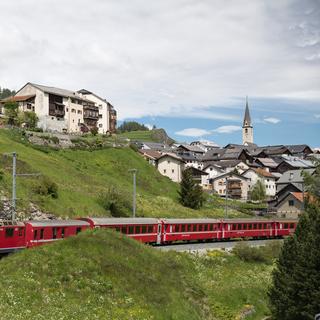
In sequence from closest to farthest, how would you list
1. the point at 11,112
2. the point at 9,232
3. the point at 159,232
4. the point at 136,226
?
1. the point at 9,232
2. the point at 136,226
3. the point at 159,232
4. the point at 11,112

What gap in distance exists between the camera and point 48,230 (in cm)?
3472

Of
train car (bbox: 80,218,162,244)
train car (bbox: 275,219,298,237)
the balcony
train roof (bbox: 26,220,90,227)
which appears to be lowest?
train car (bbox: 275,219,298,237)

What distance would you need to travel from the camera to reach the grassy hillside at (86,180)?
180ft

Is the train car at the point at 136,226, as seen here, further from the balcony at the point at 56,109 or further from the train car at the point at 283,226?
the balcony at the point at 56,109

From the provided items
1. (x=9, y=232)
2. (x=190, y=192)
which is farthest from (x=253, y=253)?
(x=190, y=192)

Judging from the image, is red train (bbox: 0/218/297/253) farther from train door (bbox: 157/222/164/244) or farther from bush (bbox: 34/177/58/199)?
bush (bbox: 34/177/58/199)

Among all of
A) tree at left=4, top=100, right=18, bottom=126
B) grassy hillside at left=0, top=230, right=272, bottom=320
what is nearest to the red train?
grassy hillside at left=0, top=230, right=272, bottom=320

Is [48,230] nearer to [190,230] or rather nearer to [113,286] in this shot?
[113,286]

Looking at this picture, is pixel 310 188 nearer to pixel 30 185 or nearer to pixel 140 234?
pixel 140 234

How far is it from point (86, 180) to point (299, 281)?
4482 cm

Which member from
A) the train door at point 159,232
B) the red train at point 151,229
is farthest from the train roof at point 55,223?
the train door at point 159,232

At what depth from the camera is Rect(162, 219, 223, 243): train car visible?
45.8 m

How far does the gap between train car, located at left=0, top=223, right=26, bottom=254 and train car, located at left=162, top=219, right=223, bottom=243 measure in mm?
A: 15678

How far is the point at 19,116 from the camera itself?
90062 millimetres
